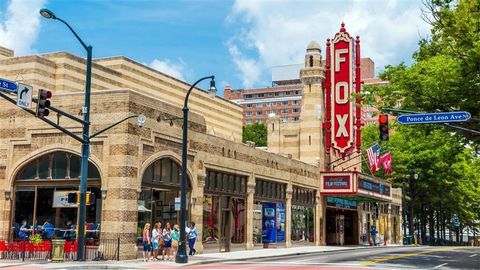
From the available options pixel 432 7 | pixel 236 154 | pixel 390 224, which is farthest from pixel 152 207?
pixel 390 224

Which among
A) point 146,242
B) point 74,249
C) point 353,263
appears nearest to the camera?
point 74,249

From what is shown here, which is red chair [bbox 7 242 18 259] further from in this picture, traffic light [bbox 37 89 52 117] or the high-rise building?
the high-rise building

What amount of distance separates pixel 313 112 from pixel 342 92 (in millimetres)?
3140

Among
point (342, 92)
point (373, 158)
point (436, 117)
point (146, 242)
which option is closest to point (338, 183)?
point (373, 158)

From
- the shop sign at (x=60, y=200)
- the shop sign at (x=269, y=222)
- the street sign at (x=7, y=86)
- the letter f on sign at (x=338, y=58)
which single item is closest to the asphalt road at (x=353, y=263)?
the shop sign at (x=60, y=200)

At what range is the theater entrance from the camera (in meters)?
57.9

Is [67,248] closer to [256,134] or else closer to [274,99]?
[256,134]

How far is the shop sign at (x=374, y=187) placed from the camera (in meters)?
53.8

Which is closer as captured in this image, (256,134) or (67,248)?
(67,248)

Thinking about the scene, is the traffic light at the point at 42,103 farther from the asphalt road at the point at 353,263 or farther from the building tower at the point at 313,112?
the building tower at the point at 313,112

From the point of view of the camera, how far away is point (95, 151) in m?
30.0

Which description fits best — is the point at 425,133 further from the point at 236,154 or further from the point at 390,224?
the point at 390,224

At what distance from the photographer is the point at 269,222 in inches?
1786

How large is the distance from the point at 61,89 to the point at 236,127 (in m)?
29.3
